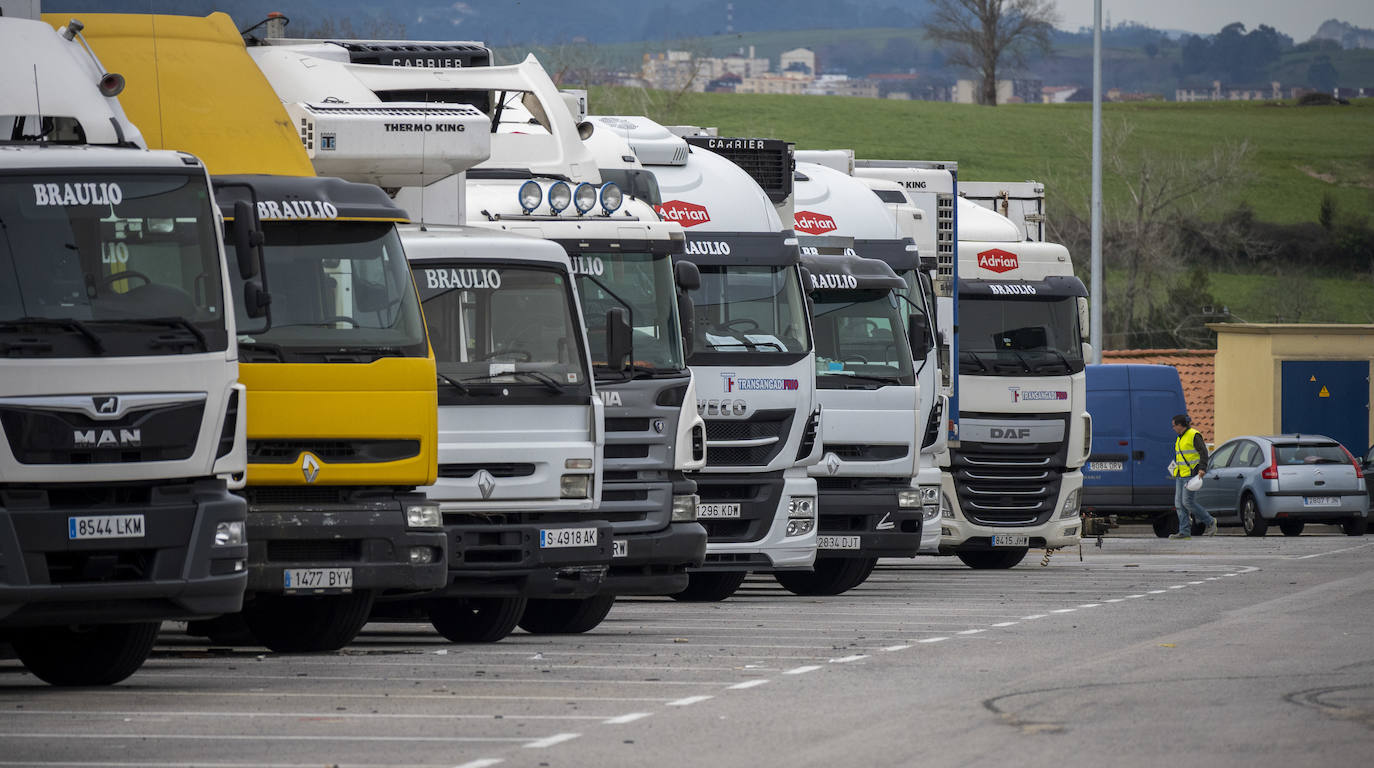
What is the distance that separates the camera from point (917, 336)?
22.4m

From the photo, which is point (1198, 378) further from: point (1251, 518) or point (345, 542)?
point (345, 542)

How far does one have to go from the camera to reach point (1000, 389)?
85.3ft

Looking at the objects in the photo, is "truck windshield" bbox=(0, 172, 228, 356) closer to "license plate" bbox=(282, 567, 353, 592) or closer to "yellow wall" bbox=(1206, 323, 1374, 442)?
"license plate" bbox=(282, 567, 353, 592)

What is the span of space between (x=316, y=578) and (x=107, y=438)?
2.20 m

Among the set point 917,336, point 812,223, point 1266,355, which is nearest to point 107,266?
point 917,336

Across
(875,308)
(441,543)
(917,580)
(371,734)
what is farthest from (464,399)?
(917,580)

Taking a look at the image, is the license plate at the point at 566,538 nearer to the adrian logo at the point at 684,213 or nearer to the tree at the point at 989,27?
the adrian logo at the point at 684,213

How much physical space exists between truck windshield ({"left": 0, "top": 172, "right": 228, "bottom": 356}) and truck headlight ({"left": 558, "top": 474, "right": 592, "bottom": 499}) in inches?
145

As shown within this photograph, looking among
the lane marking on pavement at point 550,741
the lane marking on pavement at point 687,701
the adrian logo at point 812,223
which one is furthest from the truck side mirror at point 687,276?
the lane marking on pavement at point 550,741

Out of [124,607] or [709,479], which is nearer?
[124,607]

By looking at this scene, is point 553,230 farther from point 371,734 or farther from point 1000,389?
point 1000,389

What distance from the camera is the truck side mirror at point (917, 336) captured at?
73.5 ft

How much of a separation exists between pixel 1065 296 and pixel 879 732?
16.4 m

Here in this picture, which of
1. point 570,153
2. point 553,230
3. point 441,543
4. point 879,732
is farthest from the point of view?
point 570,153
